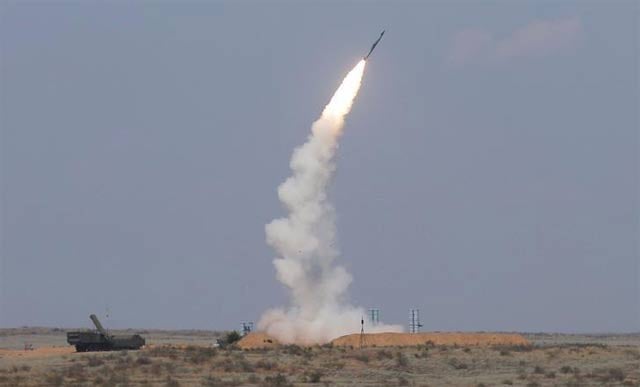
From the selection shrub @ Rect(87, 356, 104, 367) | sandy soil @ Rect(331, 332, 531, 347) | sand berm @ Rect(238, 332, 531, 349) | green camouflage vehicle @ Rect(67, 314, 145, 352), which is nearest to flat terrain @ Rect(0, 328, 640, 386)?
shrub @ Rect(87, 356, 104, 367)

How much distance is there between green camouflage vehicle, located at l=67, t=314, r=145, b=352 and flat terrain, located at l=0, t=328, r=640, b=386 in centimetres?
718

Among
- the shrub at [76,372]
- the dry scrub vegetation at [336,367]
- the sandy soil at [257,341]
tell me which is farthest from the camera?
the sandy soil at [257,341]

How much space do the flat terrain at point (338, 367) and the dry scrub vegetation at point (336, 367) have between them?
0.12ft

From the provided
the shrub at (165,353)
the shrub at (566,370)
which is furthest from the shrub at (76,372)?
the shrub at (566,370)

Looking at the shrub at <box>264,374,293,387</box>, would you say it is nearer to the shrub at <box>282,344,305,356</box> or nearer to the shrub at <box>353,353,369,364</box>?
the shrub at <box>353,353,369,364</box>

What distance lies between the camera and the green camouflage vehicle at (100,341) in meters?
71.6

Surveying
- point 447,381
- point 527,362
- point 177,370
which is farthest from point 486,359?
point 177,370

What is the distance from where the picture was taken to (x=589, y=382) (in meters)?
Result: 48.1

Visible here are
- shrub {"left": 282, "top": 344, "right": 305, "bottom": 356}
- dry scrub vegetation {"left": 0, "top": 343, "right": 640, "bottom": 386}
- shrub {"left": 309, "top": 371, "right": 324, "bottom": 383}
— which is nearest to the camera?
dry scrub vegetation {"left": 0, "top": 343, "right": 640, "bottom": 386}

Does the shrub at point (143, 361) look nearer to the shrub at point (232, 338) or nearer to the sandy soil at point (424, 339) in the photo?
the sandy soil at point (424, 339)

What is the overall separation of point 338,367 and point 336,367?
0.41 ft

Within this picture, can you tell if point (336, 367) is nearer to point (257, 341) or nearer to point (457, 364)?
point (457, 364)

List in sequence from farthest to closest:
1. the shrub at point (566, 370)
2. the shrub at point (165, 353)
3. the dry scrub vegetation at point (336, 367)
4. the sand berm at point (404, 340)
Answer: the sand berm at point (404, 340) → the shrub at point (165, 353) → the shrub at point (566, 370) → the dry scrub vegetation at point (336, 367)

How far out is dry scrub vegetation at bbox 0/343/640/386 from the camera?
48125mm
